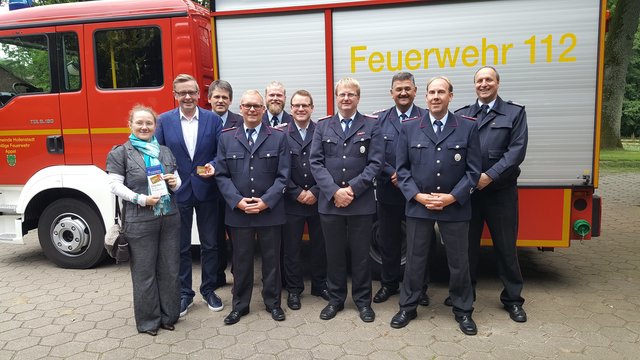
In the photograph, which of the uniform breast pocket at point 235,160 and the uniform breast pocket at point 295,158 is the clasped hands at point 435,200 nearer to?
the uniform breast pocket at point 295,158

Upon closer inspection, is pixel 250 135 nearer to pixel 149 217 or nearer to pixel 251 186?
pixel 251 186

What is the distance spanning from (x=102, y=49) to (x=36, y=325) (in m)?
2.56

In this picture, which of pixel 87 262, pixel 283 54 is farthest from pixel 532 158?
pixel 87 262

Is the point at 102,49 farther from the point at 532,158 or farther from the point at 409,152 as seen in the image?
the point at 532,158

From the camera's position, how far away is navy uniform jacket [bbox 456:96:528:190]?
3.38m

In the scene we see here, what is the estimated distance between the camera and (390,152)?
3.80 metres

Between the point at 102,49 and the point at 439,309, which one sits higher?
the point at 102,49

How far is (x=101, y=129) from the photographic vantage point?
459 centimetres

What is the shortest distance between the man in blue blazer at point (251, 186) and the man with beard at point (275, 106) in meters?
0.26

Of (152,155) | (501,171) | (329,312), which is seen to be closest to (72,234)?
(152,155)

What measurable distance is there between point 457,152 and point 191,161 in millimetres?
2029

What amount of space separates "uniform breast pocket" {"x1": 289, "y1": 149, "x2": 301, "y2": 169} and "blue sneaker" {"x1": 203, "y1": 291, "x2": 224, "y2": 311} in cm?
126

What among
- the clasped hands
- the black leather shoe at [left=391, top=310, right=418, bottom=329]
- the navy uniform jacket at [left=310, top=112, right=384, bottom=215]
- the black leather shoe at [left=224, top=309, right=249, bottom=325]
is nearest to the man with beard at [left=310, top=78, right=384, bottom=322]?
the navy uniform jacket at [left=310, top=112, right=384, bottom=215]

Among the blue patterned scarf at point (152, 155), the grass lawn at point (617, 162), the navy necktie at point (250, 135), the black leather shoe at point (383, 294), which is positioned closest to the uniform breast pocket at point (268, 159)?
the navy necktie at point (250, 135)
